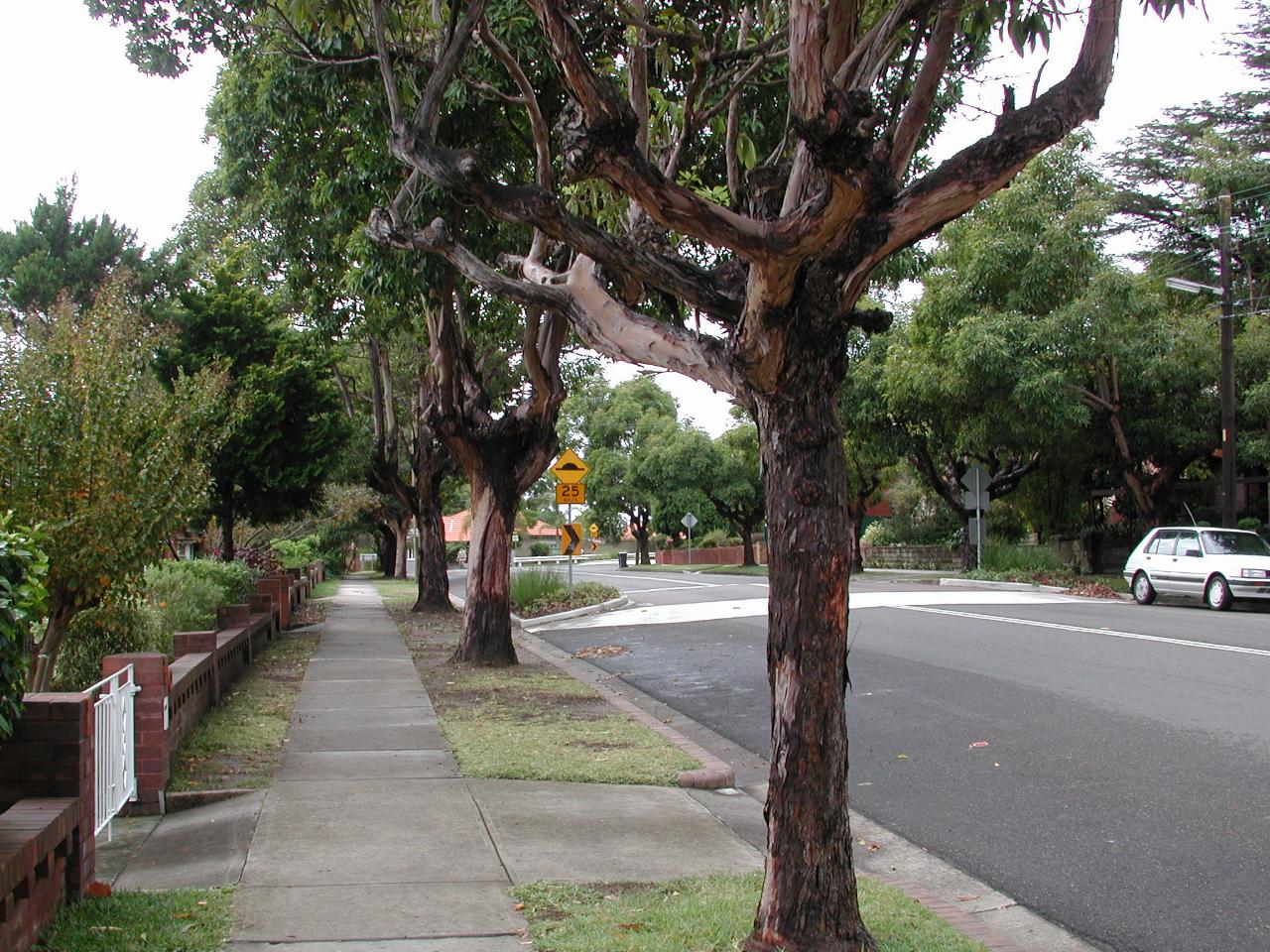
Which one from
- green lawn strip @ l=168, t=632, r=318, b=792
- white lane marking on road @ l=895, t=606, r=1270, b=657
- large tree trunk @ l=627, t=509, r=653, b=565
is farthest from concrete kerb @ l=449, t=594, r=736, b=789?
large tree trunk @ l=627, t=509, r=653, b=565

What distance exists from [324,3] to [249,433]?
12.8m

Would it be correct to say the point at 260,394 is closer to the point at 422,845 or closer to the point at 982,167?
the point at 422,845

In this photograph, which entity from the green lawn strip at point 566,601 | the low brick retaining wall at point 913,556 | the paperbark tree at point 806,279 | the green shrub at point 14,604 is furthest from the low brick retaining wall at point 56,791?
the low brick retaining wall at point 913,556

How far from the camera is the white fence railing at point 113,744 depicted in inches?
253

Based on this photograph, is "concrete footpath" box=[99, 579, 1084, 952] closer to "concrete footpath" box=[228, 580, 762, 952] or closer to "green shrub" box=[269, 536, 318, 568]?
"concrete footpath" box=[228, 580, 762, 952]

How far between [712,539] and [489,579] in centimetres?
5384

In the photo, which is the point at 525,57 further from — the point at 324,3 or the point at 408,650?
the point at 408,650

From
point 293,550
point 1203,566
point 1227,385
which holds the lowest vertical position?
point 1203,566

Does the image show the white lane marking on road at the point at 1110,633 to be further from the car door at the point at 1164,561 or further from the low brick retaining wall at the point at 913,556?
the low brick retaining wall at the point at 913,556

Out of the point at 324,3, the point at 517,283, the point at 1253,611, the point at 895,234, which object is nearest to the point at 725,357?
the point at 895,234

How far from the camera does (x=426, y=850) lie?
254 inches

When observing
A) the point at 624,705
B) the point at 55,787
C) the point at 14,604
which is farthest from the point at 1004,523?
the point at 14,604

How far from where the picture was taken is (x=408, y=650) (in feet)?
56.5

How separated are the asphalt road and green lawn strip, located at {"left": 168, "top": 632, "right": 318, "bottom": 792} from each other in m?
4.03
